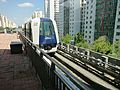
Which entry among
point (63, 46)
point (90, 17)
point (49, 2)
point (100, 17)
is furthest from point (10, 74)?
point (49, 2)

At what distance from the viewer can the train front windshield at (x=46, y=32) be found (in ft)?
44.1

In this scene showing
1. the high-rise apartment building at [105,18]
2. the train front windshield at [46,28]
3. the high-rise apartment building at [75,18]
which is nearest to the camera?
the train front windshield at [46,28]

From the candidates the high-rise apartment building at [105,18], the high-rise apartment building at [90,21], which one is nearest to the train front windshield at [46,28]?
the high-rise apartment building at [105,18]

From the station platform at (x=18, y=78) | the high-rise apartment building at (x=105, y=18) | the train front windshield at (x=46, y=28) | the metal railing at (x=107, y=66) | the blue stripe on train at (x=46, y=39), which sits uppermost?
the high-rise apartment building at (x=105, y=18)

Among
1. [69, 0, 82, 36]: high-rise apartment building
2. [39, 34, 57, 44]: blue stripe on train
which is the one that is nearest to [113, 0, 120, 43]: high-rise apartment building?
[69, 0, 82, 36]: high-rise apartment building

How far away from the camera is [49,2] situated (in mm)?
127688

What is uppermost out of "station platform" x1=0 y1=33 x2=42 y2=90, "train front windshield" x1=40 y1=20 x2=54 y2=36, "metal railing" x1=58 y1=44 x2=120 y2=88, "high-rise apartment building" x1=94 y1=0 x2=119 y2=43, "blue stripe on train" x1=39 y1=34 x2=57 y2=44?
"high-rise apartment building" x1=94 y1=0 x2=119 y2=43

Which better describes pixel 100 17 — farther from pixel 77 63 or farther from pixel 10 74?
pixel 10 74

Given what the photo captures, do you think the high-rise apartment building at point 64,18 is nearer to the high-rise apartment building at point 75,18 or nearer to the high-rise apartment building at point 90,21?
the high-rise apartment building at point 75,18

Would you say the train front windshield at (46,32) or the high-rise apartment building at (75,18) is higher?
the high-rise apartment building at (75,18)

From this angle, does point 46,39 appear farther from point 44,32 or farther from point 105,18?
point 105,18

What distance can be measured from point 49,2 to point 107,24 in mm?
87265

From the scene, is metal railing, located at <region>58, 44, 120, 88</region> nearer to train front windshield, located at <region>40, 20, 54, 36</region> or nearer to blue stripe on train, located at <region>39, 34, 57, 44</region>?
blue stripe on train, located at <region>39, 34, 57, 44</region>

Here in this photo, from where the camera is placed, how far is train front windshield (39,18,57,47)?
13.4 meters
